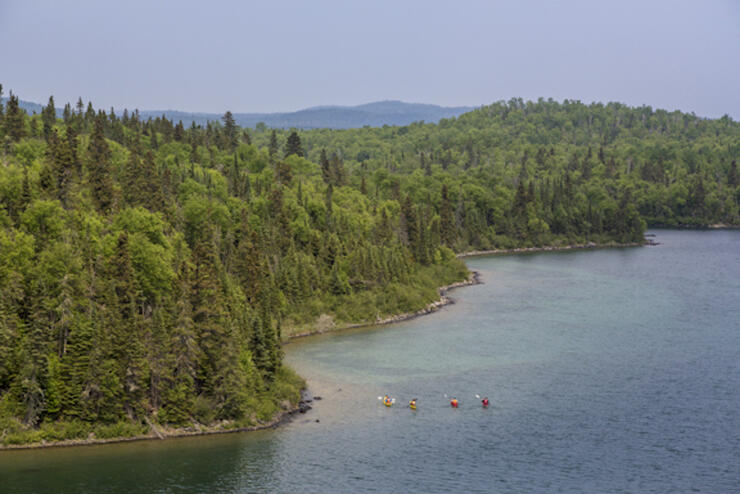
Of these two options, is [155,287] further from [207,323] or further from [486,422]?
[486,422]

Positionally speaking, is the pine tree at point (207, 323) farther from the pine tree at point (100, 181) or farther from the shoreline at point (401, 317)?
the pine tree at point (100, 181)

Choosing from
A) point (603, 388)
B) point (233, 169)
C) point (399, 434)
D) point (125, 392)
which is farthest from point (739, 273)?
point (125, 392)

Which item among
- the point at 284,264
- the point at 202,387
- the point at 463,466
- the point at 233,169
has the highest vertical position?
the point at 233,169

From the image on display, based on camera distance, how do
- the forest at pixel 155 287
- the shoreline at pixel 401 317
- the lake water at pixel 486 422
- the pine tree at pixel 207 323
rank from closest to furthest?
the lake water at pixel 486 422 → the forest at pixel 155 287 → the pine tree at pixel 207 323 → the shoreline at pixel 401 317

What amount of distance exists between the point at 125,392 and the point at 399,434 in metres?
24.9

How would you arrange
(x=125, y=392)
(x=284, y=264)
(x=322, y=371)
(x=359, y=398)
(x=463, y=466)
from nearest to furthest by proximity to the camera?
(x=463, y=466), (x=125, y=392), (x=359, y=398), (x=322, y=371), (x=284, y=264)

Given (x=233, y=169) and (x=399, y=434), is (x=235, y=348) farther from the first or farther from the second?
(x=233, y=169)

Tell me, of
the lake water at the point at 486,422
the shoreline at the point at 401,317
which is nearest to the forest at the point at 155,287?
the shoreline at the point at 401,317

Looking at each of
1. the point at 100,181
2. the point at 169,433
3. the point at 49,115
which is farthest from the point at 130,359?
the point at 49,115

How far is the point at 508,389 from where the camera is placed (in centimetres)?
8550

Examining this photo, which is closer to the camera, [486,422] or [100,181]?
[486,422]

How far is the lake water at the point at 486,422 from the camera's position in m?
62.8

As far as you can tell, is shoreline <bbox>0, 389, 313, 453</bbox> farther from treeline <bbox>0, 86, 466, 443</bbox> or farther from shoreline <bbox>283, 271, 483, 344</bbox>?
shoreline <bbox>283, 271, 483, 344</bbox>

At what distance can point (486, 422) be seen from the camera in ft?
247
